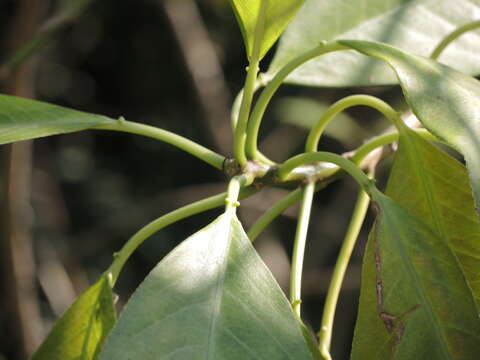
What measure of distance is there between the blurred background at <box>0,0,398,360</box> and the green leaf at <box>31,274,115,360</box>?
935 millimetres

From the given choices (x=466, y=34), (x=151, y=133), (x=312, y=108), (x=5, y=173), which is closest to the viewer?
(x=151, y=133)

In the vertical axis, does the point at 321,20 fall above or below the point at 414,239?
above

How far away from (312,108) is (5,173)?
104 centimetres

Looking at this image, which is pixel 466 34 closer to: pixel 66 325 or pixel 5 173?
pixel 66 325

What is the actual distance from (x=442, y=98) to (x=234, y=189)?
192mm

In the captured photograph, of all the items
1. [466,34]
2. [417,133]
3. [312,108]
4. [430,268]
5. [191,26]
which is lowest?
[430,268]

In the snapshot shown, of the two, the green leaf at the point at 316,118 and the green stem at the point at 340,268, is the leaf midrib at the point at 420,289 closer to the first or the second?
the green stem at the point at 340,268

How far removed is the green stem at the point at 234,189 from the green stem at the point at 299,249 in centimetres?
6

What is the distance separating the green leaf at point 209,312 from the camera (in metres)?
0.49

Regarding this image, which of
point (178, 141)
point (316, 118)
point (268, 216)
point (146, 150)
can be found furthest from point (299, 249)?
point (146, 150)

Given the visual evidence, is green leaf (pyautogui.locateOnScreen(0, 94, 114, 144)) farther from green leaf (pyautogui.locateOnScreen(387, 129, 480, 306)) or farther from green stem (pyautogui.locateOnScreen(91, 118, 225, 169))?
green leaf (pyautogui.locateOnScreen(387, 129, 480, 306))

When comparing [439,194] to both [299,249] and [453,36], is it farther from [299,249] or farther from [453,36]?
[453,36]

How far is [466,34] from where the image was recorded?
894 millimetres

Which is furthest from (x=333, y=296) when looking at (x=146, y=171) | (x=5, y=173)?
(x=146, y=171)
